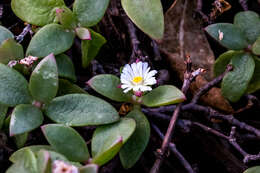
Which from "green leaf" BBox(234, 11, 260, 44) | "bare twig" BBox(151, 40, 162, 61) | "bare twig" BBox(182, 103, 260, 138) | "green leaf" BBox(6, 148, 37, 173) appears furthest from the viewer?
"bare twig" BBox(151, 40, 162, 61)

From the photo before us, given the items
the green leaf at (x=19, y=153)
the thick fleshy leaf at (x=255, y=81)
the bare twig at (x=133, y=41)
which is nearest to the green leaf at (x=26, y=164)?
the green leaf at (x=19, y=153)

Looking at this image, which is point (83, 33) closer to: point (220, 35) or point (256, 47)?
point (220, 35)

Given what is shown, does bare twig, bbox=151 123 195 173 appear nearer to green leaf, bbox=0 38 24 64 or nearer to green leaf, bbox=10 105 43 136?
green leaf, bbox=10 105 43 136

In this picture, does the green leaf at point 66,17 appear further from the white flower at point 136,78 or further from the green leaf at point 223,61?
the green leaf at point 223,61

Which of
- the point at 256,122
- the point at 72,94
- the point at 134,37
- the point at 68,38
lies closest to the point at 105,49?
the point at 134,37

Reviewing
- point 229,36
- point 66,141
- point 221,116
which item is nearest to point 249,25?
point 229,36

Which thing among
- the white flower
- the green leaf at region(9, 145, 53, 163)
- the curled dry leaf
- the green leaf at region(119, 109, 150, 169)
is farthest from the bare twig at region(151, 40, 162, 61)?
the green leaf at region(9, 145, 53, 163)
